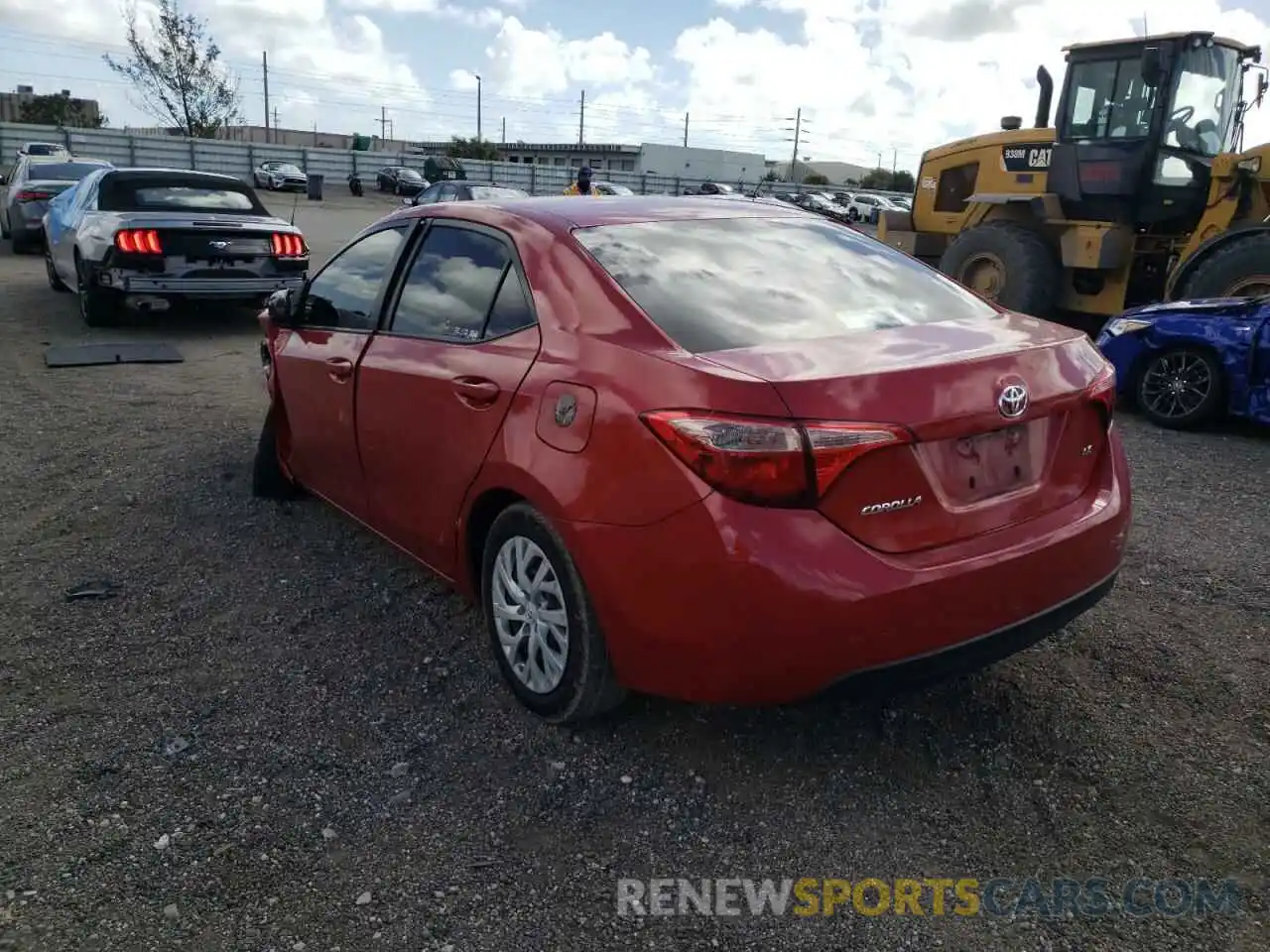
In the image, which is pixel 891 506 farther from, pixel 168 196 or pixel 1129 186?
pixel 168 196

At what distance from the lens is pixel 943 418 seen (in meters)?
2.53

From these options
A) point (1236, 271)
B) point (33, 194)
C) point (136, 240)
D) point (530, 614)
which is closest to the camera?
point (530, 614)

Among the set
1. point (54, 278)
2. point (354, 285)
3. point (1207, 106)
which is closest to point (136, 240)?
point (54, 278)

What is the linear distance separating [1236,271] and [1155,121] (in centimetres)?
223

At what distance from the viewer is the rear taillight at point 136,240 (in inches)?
350

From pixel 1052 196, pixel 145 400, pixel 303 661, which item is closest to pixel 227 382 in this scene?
pixel 145 400

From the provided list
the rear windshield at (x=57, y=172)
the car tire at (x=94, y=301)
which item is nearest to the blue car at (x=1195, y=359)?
the car tire at (x=94, y=301)

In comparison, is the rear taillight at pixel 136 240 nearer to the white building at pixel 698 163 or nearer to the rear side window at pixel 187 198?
the rear side window at pixel 187 198

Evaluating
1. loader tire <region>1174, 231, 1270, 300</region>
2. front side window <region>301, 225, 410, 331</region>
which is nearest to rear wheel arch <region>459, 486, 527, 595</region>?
front side window <region>301, 225, 410, 331</region>

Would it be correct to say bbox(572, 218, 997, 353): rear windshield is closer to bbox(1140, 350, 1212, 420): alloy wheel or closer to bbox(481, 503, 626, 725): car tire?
bbox(481, 503, 626, 725): car tire

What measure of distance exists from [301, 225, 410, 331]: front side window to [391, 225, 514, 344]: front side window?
0.21 meters

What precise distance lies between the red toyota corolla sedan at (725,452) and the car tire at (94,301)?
7.19 m

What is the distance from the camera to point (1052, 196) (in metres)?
10.6

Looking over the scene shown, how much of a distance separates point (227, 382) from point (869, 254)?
5950 millimetres
